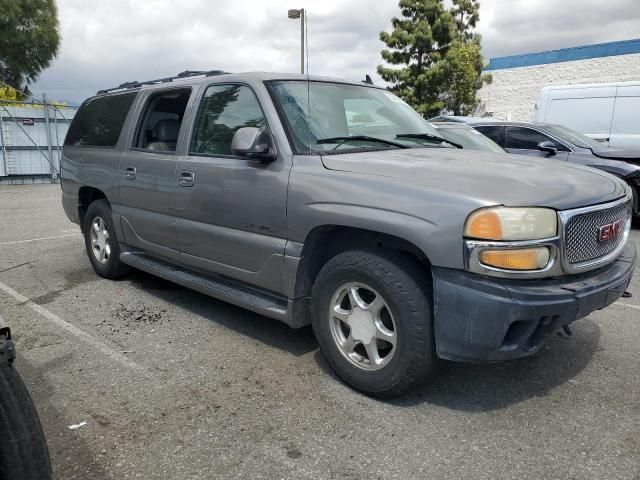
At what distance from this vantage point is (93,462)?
2.48 meters

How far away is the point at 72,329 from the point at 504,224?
328cm

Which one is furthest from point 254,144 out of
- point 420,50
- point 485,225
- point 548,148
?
point 420,50

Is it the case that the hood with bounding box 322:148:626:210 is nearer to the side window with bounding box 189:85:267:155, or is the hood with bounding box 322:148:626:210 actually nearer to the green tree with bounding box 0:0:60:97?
the side window with bounding box 189:85:267:155

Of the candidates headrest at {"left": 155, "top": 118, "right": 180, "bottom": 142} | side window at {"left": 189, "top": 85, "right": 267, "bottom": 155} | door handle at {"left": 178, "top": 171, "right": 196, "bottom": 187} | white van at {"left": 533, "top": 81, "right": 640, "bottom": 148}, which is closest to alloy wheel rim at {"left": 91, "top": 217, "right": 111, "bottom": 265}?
headrest at {"left": 155, "top": 118, "right": 180, "bottom": 142}

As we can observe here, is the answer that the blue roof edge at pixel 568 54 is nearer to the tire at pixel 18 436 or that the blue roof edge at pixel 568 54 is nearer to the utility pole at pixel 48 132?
the utility pole at pixel 48 132

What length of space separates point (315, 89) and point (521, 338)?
87.3 inches

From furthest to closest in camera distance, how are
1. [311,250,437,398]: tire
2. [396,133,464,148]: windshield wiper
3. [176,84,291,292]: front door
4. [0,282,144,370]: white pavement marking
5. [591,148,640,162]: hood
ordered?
[591,148,640,162]: hood, [396,133,464,148]: windshield wiper, [0,282,144,370]: white pavement marking, [176,84,291,292]: front door, [311,250,437,398]: tire

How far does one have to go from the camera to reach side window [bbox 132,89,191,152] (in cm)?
445

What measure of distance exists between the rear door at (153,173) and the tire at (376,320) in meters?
1.65

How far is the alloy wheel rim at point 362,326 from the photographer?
2.96m

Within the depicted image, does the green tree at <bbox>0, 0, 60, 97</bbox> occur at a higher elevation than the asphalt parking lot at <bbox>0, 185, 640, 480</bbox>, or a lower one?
higher

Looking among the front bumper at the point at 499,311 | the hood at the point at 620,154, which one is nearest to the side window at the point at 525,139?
the hood at the point at 620,154

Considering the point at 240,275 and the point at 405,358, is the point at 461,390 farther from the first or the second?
the point at 240,275

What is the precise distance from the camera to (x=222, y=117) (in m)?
3.92
